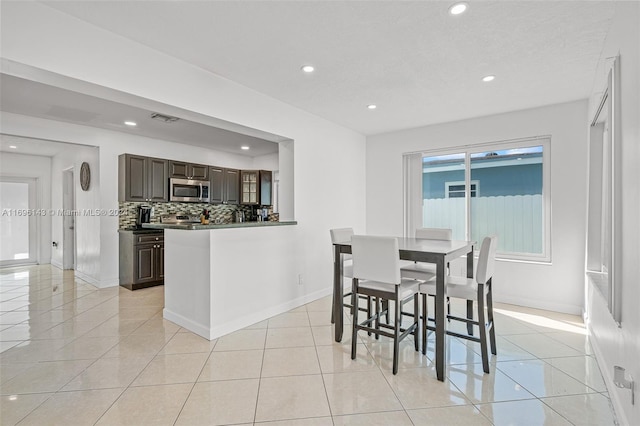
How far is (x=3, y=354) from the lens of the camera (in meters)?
2.63

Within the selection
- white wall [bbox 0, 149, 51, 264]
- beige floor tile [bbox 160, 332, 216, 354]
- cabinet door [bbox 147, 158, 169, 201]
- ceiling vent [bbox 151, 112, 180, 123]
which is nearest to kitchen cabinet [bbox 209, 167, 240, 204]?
cabinet door [bbox 147, 158, 169, 201]

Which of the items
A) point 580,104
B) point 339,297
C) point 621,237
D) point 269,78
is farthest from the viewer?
point 580,104

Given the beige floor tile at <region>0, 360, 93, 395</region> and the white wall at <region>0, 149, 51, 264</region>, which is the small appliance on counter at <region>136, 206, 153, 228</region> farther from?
the white wall at <region>0, 149, 51, 264</region>

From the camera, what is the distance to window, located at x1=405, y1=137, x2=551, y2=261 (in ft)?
13.3

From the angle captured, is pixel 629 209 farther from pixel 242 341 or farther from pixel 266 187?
pixel 266 187

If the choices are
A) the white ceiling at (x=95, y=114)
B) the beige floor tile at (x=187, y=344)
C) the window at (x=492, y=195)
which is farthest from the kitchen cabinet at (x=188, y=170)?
the window at (x=492, y=195)

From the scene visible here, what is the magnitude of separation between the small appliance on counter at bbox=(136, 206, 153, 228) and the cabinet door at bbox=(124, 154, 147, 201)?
241 mm

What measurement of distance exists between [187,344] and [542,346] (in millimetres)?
3268

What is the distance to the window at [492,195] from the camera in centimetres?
404

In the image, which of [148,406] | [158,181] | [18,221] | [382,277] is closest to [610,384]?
[382,277]

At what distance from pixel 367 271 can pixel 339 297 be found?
50cm

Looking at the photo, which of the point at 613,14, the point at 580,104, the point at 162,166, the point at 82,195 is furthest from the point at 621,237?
the point at 82,195

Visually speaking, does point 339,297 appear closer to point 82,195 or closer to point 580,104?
point 580,104

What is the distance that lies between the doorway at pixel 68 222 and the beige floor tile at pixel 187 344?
5.03 meters
